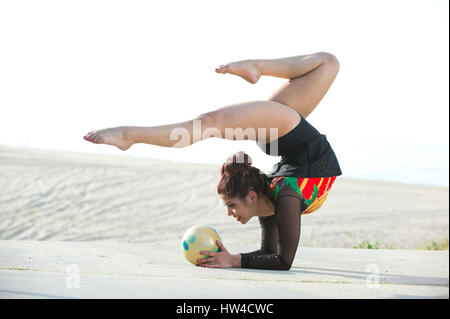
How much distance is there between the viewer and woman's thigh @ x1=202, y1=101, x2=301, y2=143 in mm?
3049

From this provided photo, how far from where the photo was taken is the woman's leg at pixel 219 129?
2.91 metres

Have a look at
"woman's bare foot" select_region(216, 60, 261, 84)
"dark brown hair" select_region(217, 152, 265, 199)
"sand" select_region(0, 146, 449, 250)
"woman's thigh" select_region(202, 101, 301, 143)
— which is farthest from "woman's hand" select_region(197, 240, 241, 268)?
"sand" select_region(0, 146, 449, 250)

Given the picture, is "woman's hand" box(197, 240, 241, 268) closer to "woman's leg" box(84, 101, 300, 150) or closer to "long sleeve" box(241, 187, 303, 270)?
"long sleeve" box(241, 187, 303, 270)

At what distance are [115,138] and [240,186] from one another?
87 centimetres

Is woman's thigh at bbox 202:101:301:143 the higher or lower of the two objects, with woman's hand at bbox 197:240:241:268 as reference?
higher

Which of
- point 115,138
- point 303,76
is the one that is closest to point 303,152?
point 303,76

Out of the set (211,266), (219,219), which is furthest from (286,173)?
(219,219)

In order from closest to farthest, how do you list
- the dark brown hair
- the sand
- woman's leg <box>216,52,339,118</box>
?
the dark brown hair
woman's leg <box>216,52,339,118</box>
the sand

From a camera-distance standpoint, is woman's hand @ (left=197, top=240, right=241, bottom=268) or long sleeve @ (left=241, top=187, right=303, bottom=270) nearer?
long sleeve @ (left=241, top=187, right=303, bottom=270)

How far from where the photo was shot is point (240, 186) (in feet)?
11.0

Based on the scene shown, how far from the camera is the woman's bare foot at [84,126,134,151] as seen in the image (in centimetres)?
296

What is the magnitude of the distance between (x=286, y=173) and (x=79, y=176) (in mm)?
10749

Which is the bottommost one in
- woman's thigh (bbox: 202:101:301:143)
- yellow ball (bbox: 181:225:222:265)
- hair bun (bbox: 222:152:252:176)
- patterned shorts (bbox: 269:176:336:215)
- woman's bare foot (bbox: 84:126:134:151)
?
yellow ball (bbox: 181:225:222:265)

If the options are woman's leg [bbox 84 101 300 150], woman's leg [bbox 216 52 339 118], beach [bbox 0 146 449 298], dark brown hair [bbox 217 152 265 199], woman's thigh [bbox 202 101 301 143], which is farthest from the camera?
beach [bbox 0 146 449 298]
